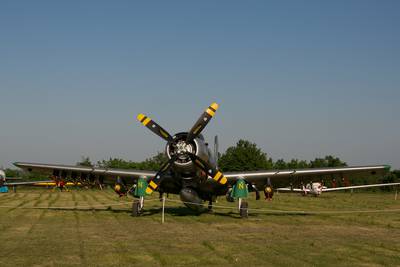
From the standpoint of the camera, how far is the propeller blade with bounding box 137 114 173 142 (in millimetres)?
20422

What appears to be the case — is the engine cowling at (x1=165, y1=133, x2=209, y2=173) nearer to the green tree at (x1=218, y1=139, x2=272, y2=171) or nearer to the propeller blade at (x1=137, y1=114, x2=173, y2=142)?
the propeller blade at (x1=137, y1=114, x2=173, y2=142)

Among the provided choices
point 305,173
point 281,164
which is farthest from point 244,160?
point 305,173

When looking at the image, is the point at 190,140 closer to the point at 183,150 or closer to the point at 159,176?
the point at 183,150

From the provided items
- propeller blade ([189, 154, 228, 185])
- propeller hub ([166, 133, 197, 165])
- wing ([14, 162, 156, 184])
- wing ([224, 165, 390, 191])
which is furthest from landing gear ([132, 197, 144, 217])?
wing ([224, 165, 390, 191])

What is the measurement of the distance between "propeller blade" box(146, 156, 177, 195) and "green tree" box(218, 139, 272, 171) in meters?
65.6

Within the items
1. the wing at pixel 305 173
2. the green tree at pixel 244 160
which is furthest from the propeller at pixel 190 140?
the green tree at pixel 244 160

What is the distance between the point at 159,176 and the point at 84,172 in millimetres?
5926

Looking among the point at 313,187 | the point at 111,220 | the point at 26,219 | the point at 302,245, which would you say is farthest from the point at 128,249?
the point at 313,187

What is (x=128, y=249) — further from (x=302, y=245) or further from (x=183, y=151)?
(x=183, y=151)

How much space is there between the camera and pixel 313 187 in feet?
153

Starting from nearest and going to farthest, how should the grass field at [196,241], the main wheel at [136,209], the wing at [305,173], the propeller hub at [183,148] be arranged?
the grass field at [196,241]
the propeller hub at [183,148]
the main wheel at [136,209]
the wing at [305,173]

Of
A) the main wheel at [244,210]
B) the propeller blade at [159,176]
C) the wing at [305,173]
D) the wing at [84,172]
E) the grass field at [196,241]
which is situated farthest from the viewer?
the wing at [84,172]

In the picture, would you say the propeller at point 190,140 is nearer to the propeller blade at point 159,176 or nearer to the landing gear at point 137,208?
the propeller blade at point 159,176

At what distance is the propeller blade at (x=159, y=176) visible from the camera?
20.1 meters
